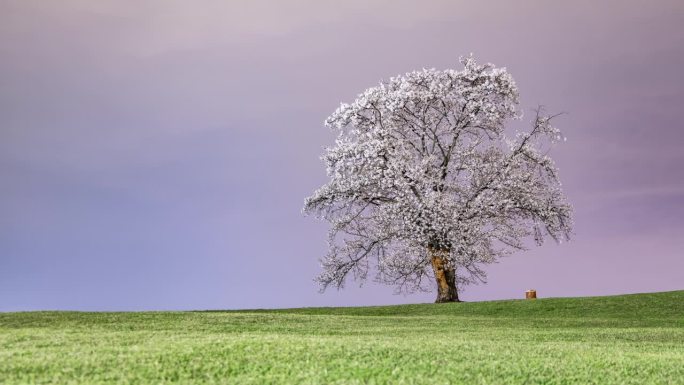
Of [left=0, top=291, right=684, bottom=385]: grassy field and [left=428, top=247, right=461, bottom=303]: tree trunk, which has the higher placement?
[left=428, top=247, right=461, bottom=303]: tree trunk

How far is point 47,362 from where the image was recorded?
10.1 meters

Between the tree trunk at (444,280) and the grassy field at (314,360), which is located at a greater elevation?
the tree trunk at (444,280)

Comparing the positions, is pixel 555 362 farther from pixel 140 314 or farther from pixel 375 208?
pixel 375 208

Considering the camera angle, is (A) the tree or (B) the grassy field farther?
(A) the tree

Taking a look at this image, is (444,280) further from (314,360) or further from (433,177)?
(314,360)

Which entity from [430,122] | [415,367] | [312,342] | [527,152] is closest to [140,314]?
[312,342]

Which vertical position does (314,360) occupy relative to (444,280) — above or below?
below

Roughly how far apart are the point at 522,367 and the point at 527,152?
25.9 meters

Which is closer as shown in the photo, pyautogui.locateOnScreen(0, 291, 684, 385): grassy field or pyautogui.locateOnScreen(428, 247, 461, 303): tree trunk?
pyautogui.locateOnScreen(0, 291, 684, 385): grassy field

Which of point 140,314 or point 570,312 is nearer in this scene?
point 140,314

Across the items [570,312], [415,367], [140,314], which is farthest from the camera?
[570,312]

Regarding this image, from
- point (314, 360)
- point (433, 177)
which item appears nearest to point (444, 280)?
point (433, 177)

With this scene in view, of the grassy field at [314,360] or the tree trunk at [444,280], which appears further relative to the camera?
the tree trunk at [444,280]

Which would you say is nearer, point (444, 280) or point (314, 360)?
point (314, 360)
